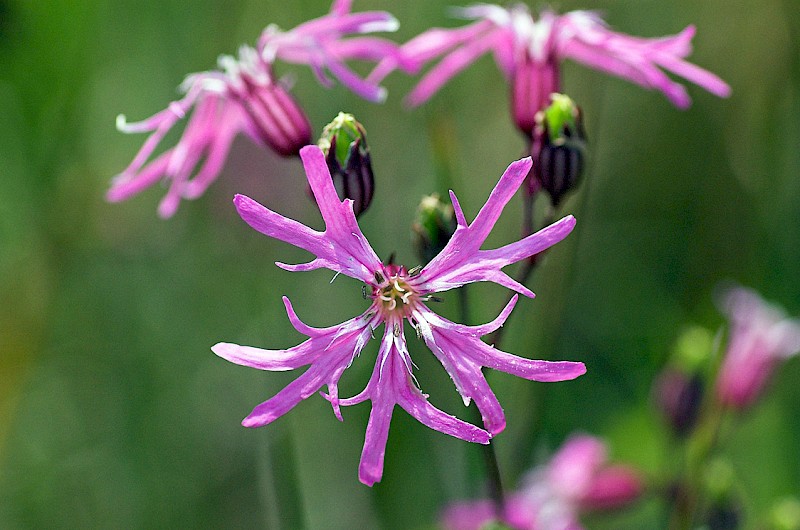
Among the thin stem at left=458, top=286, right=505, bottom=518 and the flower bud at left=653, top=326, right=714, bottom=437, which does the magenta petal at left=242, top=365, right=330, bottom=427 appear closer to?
the thin stem at left=458, top=286, right=505, bottom=518

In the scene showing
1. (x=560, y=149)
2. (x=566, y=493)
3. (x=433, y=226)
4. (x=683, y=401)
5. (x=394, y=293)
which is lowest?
(x=566, y=493)

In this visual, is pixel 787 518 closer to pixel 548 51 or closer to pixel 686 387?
pixel 686 387

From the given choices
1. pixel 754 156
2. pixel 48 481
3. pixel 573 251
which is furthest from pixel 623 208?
pixel 48 481

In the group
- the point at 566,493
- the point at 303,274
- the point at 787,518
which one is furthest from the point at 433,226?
the point at 303,274

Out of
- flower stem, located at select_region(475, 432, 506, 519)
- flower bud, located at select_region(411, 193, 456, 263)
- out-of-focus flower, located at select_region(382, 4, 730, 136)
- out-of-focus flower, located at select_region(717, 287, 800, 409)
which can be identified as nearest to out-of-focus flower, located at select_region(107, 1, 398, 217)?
out-of-focus flower, located at select_region(382, 4, 730, 136)

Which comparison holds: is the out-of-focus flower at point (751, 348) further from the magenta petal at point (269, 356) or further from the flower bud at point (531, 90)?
the magenta petal at point (269, 356)

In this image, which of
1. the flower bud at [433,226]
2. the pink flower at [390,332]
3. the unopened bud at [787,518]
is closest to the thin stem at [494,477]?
the pink flower at [390,332]

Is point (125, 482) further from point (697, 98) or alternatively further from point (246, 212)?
point (697, 98)
